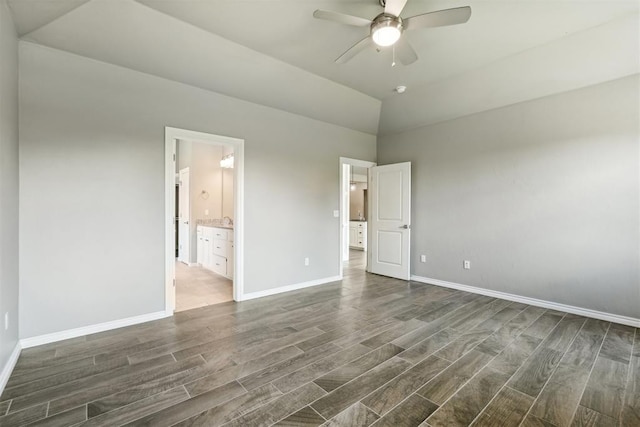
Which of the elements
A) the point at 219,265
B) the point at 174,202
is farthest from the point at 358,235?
the point at 174,202

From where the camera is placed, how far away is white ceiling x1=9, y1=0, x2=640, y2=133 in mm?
2471

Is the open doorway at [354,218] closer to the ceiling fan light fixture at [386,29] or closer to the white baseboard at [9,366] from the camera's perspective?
the ceiling fan light fixture at [386,29]

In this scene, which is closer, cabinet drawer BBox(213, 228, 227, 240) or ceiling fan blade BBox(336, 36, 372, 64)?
ceiling fan blade BBox(336, 36, 372, 64)

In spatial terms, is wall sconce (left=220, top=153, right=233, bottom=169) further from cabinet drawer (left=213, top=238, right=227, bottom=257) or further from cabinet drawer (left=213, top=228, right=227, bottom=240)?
cabinet drawer (left=213, top=238, right=227, bottom=257)

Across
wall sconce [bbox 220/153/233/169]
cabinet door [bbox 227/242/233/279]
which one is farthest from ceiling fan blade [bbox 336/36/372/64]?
wall sconce [bbox 220/153/233/169]

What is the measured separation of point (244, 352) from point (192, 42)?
9.95 feet

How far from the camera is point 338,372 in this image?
2178 mm

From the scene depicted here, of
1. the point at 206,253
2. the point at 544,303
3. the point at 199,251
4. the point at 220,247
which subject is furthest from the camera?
the point at 199,251

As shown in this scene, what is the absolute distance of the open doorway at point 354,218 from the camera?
5840mm

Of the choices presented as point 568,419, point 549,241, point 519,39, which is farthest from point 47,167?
point 549,241

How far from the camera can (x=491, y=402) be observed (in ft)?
6.06

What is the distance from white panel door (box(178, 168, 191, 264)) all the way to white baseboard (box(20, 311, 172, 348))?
3.35m

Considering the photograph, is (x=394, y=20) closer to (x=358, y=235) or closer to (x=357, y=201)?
(x=358, y=235)

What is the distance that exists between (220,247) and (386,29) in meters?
4.31
